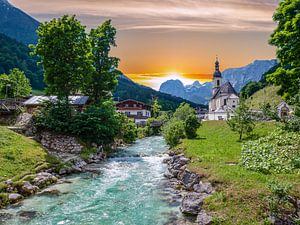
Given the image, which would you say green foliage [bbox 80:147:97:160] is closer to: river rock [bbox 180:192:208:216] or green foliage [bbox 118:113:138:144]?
green foliage [bbox 118:113:138:144]

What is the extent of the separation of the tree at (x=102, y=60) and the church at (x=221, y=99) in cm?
4491

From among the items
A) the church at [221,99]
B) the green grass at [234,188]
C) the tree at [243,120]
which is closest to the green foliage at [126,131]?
the tree at [243,120]

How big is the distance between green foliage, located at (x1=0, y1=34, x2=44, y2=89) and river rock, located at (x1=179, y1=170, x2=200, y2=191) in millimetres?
135497

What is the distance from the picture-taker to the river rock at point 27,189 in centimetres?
2494

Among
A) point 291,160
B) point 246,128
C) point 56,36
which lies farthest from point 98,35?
point 291,160

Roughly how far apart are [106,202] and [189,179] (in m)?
6.90

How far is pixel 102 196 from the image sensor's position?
24875mm

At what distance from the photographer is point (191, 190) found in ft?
81.2

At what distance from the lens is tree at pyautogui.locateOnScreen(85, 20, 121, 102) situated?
53.8 metres

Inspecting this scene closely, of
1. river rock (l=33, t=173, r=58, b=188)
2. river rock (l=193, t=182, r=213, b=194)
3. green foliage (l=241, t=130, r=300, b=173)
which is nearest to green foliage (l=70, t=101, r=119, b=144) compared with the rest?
river rock (l=33, t=173, r=58, b=188)

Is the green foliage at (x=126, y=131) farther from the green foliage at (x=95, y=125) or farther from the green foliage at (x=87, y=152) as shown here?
the green foliage at (x=87, y=152)

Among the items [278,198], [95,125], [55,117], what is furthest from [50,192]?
[55,117]

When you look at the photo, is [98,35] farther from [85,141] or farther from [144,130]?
[144,130]

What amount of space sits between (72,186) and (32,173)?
401 cm
